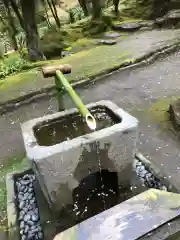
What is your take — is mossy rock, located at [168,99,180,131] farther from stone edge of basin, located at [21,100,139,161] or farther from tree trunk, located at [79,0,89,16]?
→ tree trunk, located at [79,0,89,16]

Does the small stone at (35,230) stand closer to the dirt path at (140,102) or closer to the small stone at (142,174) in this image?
the small stone at (142,174)

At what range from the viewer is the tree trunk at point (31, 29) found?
6.17m

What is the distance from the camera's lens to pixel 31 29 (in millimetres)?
6668

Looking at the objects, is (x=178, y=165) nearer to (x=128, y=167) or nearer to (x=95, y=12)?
(x=128, y=167)

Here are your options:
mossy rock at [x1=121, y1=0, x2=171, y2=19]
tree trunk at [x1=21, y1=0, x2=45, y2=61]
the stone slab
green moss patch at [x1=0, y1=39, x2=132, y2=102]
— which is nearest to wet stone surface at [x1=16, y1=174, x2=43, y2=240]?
the stone slab

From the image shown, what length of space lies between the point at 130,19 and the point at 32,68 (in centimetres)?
552

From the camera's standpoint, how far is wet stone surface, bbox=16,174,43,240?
2.44m

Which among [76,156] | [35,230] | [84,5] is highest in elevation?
[84,5]

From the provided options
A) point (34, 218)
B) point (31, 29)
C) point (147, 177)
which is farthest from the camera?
point (31, 29)

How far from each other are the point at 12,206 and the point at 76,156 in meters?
0.96

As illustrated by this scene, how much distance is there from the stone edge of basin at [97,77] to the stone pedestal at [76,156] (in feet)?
7.23

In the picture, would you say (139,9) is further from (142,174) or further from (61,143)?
(61,143)

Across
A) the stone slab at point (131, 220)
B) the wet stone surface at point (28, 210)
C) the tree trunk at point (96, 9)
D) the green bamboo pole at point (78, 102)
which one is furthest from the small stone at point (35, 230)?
the tree trunk at point (96, 9)

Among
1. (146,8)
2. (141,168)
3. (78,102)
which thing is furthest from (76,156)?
(146,8)
